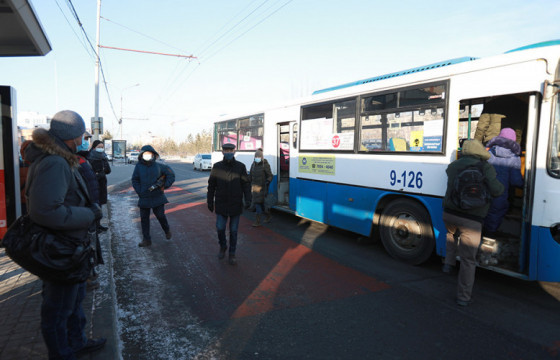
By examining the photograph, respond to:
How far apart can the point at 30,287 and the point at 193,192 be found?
36.4ft

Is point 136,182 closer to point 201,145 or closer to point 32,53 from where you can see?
point 32,53

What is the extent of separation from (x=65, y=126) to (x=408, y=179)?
473 cm

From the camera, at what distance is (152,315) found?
12.8ft

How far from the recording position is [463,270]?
4.20m

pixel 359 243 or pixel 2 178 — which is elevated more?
pixel 2 178

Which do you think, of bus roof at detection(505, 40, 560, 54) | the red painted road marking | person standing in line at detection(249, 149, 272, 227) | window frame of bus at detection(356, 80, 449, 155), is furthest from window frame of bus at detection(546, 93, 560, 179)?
person standing in line at detection(249, 149, 272, 227)

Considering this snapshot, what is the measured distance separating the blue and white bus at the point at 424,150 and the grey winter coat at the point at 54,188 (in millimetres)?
4617

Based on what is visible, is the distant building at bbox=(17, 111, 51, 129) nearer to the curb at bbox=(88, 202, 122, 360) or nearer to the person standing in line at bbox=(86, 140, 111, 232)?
the person standing in line at bbox=(86, 140, 111, 232)

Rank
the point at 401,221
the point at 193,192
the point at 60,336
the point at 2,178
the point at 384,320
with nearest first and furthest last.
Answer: the point at 60,336 → the point at 384,320 → the point at 2,178 → the point at 401,221 → the point at 193,192

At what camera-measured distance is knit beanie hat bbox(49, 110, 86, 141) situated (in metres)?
2.55

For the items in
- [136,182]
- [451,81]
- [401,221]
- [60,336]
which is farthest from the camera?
[136,182]

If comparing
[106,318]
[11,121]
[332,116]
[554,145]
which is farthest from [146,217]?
[554,145]

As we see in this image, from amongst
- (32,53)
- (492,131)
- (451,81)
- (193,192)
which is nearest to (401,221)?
(492,131)

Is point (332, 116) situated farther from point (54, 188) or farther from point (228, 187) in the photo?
point (54, 188)
